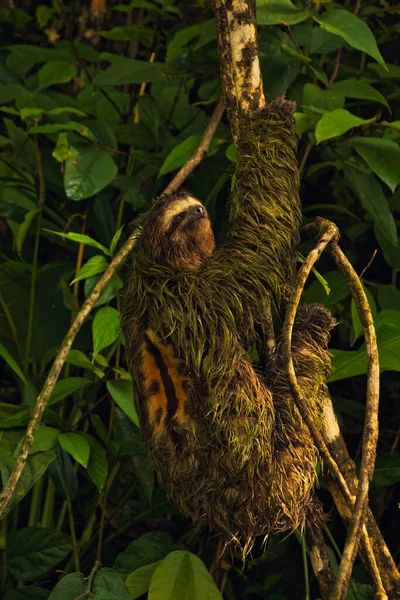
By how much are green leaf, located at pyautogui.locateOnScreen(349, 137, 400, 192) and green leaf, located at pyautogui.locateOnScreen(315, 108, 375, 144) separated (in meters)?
0.26

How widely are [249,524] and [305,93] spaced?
1767mm

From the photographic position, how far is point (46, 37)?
5500 millimetres

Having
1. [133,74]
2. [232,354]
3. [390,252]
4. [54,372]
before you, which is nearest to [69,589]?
[54,372]

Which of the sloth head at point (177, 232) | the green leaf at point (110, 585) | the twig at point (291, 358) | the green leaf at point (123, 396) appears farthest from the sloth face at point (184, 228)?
the green leaf at point (110, 585)

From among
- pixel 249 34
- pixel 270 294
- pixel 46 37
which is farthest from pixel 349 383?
pixel 46 37

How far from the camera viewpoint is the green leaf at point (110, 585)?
2.77m

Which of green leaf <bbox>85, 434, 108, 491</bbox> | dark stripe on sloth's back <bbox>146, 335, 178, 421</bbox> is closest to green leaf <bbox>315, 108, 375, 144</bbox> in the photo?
dark stripe on sloth's back <bbox>146, 335, 178, 421</bbox>

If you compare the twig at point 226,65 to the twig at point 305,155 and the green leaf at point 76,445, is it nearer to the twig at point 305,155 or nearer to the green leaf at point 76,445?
the twig at point 305,155

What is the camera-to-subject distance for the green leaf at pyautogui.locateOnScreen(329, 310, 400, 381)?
300 cm

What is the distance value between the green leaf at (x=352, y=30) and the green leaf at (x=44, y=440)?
73.0 inches

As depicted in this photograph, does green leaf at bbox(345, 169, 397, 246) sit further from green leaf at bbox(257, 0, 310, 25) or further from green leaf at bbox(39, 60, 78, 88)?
green leaf at bbox(39, 60, 78, 88)

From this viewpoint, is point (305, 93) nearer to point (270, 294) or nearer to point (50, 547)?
point (270, 294)

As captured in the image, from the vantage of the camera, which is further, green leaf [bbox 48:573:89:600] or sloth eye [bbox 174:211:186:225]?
green leaf [bbox 48:573:89:600]

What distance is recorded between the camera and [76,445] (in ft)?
10.5
